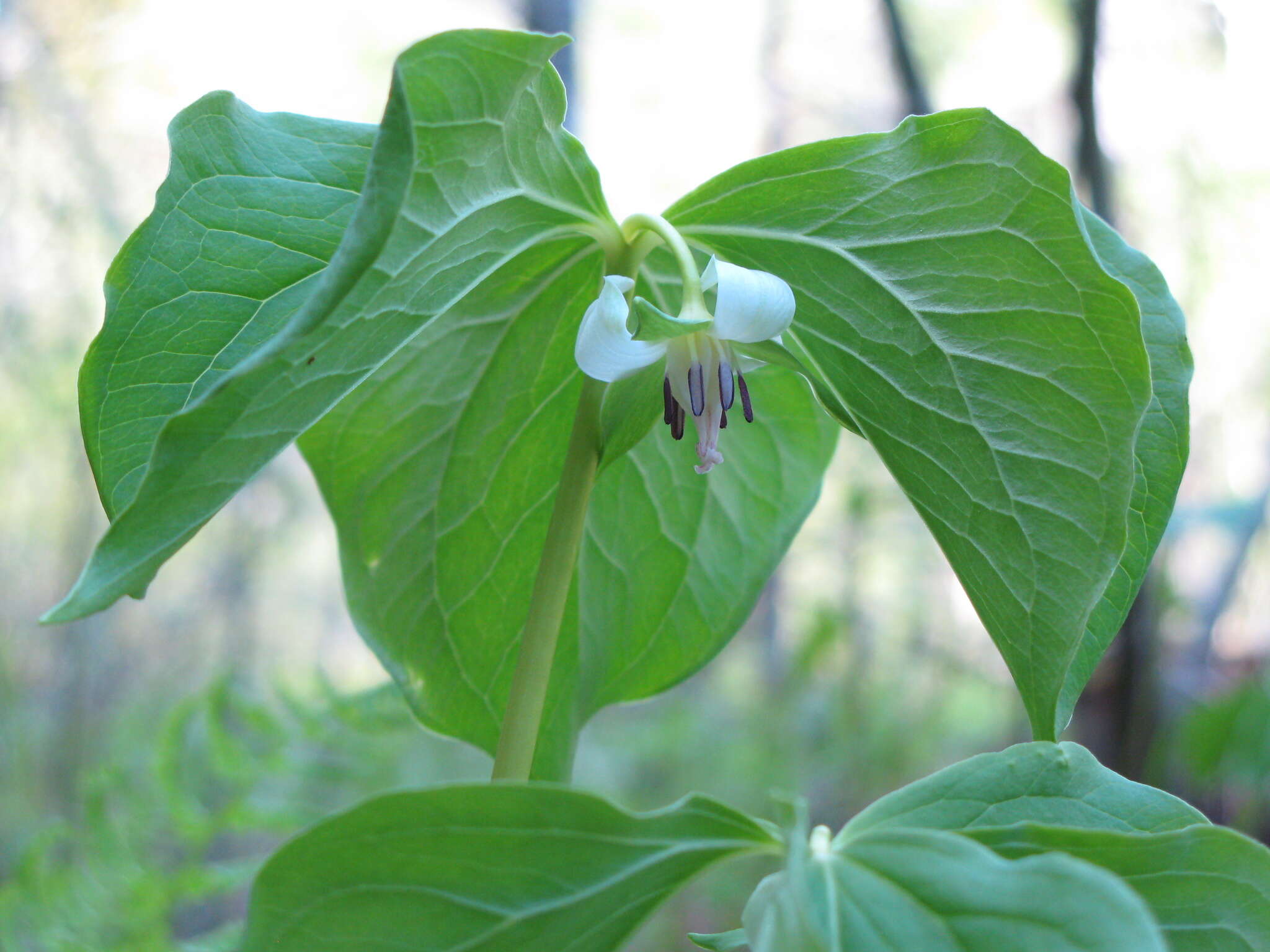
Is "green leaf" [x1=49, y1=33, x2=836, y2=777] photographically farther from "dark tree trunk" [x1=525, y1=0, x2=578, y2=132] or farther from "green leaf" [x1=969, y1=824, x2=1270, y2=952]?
"dark tree trunk" [x1=525, y1=0, x2=578, y2=132]

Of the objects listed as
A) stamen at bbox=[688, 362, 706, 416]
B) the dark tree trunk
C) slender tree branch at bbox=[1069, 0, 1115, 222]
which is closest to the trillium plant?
stamen at bbox=[688, 362, 706, 416]

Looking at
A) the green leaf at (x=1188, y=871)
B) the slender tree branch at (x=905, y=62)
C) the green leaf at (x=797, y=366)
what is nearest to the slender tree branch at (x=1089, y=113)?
the slender tree branch at (x=905, y=62)

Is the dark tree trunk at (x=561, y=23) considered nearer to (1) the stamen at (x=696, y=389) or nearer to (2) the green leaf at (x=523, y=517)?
(2) the green leaf at (x=523, y=517)

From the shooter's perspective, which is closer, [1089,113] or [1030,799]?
[1030,799]

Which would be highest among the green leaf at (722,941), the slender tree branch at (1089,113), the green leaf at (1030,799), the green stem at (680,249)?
the slender tree branch at (1089,113)

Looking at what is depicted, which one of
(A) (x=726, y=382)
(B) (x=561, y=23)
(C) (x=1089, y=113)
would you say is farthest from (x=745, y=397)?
(B) (x=561, y=23)

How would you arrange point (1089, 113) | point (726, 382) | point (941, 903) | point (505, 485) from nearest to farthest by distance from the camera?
point (941, 903)
point (726, 382)
point (505, 485)
point (1089, 113)

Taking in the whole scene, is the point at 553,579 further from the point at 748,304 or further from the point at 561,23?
the point at 561,23
